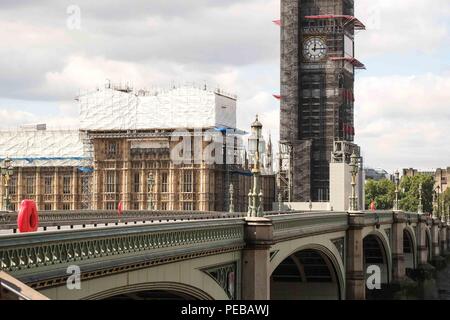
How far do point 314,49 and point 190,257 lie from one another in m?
101

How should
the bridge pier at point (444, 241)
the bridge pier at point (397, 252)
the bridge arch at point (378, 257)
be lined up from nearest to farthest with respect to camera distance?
the bridge arch at point (378, 257)
the bridge pier at point (397, 252)
the bridge pier at point (444, 241)

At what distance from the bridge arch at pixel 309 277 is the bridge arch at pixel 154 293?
24797 millimetres

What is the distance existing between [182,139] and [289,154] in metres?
18.4

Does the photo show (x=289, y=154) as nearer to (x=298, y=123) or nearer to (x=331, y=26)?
(x=298, y=123)

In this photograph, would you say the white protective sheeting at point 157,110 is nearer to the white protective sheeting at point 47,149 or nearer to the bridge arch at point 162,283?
the white protective sheeting at point 47,149

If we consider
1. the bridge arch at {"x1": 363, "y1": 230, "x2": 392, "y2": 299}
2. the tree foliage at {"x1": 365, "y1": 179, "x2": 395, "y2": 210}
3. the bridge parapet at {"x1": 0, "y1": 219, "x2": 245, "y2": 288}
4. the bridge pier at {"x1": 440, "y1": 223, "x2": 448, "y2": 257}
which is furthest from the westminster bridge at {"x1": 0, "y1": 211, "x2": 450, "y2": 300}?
the tree foliage at {"x1": 365, "y1": 179, "x2": 395, "y2": 210}

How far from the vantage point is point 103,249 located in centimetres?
2070

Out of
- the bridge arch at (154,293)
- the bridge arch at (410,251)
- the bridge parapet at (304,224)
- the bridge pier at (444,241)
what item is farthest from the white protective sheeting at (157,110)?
the bridge arch at (154,293)

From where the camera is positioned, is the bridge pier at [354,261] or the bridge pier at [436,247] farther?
the bridge pier at [436,247]

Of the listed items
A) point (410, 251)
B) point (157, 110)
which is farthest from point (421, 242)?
point (157, 110)

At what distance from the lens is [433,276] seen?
320ft

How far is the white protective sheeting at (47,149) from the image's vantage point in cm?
12088

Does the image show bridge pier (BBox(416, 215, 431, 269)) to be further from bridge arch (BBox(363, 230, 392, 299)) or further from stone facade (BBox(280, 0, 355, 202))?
stone facade (BBox(280, 0, 355, 202))
